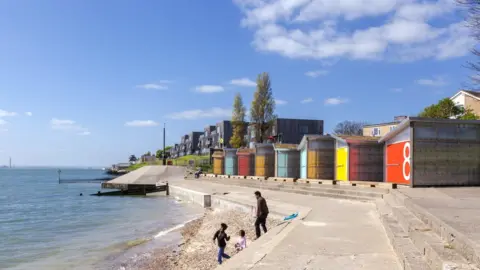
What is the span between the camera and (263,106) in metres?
61.6

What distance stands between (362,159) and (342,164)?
209 centimetres

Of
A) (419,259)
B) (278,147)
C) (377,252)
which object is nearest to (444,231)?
(419,259)

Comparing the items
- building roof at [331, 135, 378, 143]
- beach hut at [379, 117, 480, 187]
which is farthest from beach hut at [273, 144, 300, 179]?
beach hut at [379, 117, 480, 187]

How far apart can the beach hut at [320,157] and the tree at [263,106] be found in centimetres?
3070

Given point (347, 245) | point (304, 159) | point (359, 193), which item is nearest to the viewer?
point (347, 245)

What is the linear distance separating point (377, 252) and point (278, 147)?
28.8m

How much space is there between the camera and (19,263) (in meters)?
18.2

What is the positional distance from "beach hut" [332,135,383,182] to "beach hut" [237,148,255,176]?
20913 millimetres

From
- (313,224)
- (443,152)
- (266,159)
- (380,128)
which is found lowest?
(313,224)

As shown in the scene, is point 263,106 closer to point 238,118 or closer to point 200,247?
point 238,118

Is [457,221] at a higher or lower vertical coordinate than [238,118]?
lower

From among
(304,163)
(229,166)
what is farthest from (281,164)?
(229,166)

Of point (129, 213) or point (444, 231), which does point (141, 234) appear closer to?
point (129, 213)

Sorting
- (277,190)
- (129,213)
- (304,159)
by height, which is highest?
(304,159)
